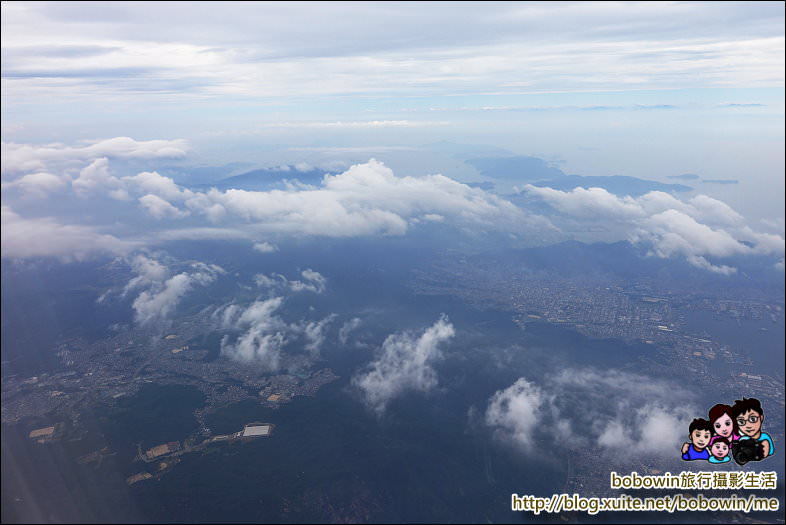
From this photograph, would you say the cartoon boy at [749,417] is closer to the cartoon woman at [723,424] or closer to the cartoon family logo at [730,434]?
the cartoon family logo at [730,434]

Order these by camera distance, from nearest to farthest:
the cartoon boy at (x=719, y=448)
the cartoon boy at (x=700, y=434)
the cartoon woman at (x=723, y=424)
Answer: the cartoon woman at (x=723, y=424) < the cartoon boy at (x=700, y=434) < the cartoon boy at (x=719, y=448)

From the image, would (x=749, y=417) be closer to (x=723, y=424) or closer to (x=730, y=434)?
(x=723, y=424)

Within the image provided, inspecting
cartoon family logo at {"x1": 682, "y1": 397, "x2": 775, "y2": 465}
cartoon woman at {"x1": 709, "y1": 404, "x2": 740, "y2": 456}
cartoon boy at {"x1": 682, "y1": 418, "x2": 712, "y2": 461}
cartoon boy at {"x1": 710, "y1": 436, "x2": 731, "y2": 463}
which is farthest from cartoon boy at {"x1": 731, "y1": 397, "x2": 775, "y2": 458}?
cartoon boy at {"x1": 682, "y1": 418, "x2": 712, "y2": 461}

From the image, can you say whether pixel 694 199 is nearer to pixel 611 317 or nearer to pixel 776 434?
pixel 611 317

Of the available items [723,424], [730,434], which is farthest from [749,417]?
[730,434]

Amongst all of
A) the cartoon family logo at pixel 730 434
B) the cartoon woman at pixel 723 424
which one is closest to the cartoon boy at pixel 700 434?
the cartoon family logo at pixel 730 434

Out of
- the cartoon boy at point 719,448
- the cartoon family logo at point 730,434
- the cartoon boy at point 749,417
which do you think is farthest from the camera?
the cartoon boy at point 719,448

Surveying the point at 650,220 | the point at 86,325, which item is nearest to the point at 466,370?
the point at 86,325

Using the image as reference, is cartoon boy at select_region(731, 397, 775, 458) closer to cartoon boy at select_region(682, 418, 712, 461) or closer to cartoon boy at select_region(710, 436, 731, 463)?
cartoon boy at select_region(710, 436, 731, 463)
